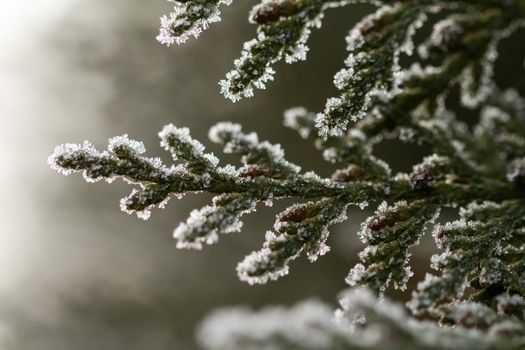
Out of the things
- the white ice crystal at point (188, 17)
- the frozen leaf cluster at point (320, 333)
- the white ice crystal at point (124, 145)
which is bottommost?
the frozen leaf cluster at point (320, 333)

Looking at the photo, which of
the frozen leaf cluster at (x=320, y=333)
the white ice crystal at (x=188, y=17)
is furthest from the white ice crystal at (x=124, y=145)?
the frozen leaf cluster at (x=320, y=333)

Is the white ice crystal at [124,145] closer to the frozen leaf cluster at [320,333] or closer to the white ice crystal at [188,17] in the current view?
the white ice crystal at [188,17]

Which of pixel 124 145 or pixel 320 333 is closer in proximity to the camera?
pixel 320 333

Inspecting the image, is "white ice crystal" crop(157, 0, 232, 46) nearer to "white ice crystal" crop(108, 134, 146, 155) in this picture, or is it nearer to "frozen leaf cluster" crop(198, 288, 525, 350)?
"white ice crystal" crop(108, 134, 146, 155)

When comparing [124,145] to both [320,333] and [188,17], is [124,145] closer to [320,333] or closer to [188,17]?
[188,17]

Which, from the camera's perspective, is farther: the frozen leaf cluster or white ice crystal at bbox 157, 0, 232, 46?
white ice crystal at bbox 157, 0, 232, 46

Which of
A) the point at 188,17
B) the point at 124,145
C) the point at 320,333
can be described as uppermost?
the point at 188,17

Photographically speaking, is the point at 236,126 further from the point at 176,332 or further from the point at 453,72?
the point at 176,332

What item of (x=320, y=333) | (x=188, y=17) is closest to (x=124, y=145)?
(x=188, y=17)

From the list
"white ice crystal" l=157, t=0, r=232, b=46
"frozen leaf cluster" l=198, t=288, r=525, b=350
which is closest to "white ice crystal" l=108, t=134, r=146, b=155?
"white ice crystal" l=157, t=0, r=232, b=46

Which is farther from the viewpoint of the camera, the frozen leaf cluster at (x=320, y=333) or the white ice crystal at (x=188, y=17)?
the white ice crystal at (x=188, y=17)

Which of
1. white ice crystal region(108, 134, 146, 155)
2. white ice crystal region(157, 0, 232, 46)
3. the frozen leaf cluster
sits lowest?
the frozen leaf cluster

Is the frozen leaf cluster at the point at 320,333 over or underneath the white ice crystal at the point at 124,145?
underneath
